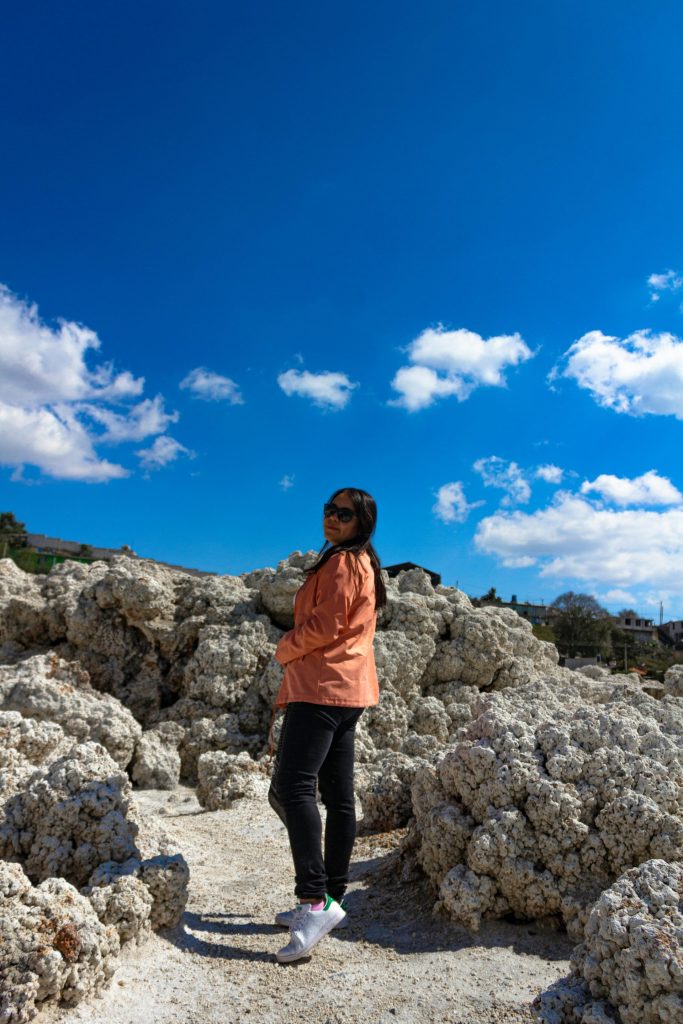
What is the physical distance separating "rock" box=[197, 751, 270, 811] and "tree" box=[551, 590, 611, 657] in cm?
3314

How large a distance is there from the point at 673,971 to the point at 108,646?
20.6 ft

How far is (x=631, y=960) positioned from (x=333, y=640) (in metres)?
1.48

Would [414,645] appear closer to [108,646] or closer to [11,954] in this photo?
[108,646]

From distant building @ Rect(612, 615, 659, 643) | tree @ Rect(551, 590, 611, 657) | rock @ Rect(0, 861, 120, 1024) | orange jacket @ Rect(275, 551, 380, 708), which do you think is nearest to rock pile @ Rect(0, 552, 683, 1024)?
rock @ Rect(0, 861, 120, 1024)

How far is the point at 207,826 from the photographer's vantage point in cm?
464

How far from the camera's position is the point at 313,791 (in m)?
2.99

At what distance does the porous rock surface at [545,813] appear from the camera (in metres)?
3.17

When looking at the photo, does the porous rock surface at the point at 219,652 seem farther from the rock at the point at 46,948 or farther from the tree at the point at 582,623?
the tree at the point at 582,623

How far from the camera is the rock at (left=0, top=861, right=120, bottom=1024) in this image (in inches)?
86.7

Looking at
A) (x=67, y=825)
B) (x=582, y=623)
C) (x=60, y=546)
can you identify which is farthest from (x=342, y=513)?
(x=582, y=623)

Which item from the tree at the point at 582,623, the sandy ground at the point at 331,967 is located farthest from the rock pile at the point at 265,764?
the tree at the point at 582,623

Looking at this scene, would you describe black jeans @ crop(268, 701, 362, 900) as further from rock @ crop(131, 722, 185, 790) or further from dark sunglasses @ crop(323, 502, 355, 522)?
rock @ crop(131, 722, 185, 790)

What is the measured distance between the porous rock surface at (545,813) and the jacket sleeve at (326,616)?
1.07 meters

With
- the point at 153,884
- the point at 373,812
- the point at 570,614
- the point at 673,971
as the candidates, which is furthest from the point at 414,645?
the point at 570,614
